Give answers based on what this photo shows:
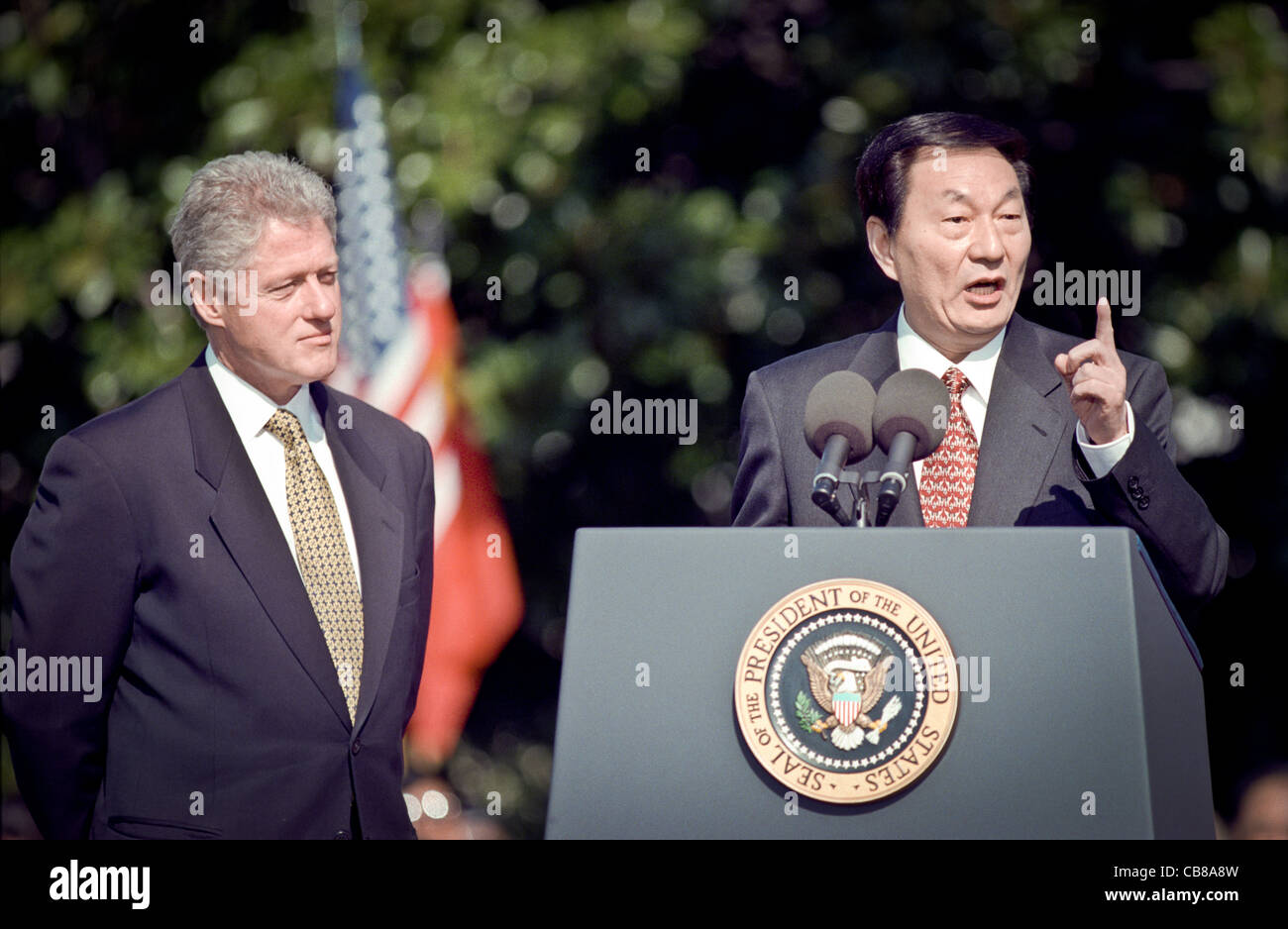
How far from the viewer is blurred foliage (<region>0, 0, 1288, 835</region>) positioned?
22.4 feet

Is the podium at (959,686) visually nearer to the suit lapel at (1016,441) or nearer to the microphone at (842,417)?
the microphone at (842,417)

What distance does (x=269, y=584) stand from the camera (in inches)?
137

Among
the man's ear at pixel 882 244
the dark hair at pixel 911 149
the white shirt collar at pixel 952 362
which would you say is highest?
the dark hair at pixel 911 149

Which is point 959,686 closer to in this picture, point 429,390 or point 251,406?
point 251,406

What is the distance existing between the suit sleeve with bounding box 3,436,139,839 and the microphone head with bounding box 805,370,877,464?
4.44 feet

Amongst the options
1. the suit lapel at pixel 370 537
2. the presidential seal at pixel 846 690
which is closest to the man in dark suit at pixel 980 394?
the presidential seal at pixel 846 690

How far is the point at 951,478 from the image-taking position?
3492mm

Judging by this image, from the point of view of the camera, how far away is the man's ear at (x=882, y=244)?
12.8 feet

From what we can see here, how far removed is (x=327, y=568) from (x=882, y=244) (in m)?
1.37

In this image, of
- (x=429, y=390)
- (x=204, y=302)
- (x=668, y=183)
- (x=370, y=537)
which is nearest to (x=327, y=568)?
(x=370, y=537)

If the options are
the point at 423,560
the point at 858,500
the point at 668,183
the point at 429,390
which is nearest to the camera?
the point at 858,500

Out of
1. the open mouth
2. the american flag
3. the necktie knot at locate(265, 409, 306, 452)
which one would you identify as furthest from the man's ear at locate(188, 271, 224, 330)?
the american flag

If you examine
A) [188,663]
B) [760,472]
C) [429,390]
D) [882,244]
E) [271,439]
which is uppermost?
[429,390]
